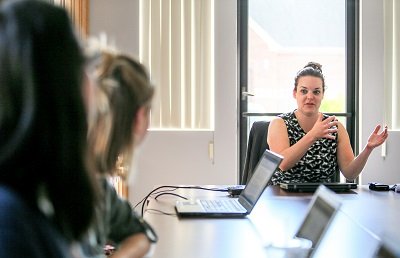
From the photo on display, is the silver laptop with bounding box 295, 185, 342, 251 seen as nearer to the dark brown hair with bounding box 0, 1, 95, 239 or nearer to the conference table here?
the conference table

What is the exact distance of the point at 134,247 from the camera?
1.24m

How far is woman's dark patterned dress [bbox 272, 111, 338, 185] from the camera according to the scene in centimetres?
263

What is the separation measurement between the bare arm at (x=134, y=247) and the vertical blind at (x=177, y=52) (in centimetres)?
270

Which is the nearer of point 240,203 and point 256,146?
point 240,203

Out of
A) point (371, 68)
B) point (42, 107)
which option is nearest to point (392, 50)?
point (371, 68)

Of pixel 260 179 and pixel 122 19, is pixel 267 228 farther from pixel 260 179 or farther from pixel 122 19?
pixel 122 19

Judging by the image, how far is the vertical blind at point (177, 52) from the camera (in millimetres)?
3955

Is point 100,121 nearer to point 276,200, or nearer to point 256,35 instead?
point 276,200

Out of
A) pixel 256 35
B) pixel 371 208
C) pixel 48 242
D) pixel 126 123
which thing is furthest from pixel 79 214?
pixel 256 35

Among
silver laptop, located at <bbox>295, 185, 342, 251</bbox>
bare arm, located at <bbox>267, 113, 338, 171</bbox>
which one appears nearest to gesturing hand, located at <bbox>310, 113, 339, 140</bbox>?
bare arm, located at <bbox>267, 113, 338, 171</bbox>

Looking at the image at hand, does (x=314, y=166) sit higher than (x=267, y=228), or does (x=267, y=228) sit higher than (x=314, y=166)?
(x=314, y=166)

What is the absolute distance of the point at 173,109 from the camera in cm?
399

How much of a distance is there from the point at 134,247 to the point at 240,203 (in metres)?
0.76

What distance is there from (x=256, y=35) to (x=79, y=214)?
3592 millimetres
